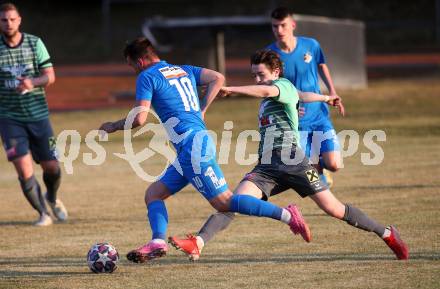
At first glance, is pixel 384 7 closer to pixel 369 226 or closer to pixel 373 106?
pixel 373 106

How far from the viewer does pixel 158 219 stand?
8367 mm

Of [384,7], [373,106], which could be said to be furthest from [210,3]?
[373,106]

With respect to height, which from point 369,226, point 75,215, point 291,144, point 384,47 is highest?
point 291,144

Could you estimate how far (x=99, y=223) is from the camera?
11164mm

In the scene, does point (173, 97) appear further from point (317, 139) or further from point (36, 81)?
point (317, 139)

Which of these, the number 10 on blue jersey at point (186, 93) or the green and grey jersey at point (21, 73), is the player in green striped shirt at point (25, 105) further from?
the number 10 on blue jersey at point (186, 93)

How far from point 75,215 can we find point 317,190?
14.2ft

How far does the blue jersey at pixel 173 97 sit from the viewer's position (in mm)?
8070

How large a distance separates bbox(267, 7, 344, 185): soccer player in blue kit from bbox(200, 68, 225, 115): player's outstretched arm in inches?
115

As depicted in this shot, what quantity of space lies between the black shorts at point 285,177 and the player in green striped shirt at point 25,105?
327cm

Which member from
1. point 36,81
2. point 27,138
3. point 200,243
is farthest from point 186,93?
point 27,138

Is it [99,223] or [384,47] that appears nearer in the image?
[99,223]

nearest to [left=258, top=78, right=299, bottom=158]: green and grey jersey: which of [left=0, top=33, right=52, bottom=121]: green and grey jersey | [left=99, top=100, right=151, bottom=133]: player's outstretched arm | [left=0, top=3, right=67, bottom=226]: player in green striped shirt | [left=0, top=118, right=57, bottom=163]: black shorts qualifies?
[left=99, top=100, right=151, bottom=133]: player's outstretched arm

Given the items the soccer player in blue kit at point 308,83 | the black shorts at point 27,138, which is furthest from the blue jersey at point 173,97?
the black shorts at point 27,138
